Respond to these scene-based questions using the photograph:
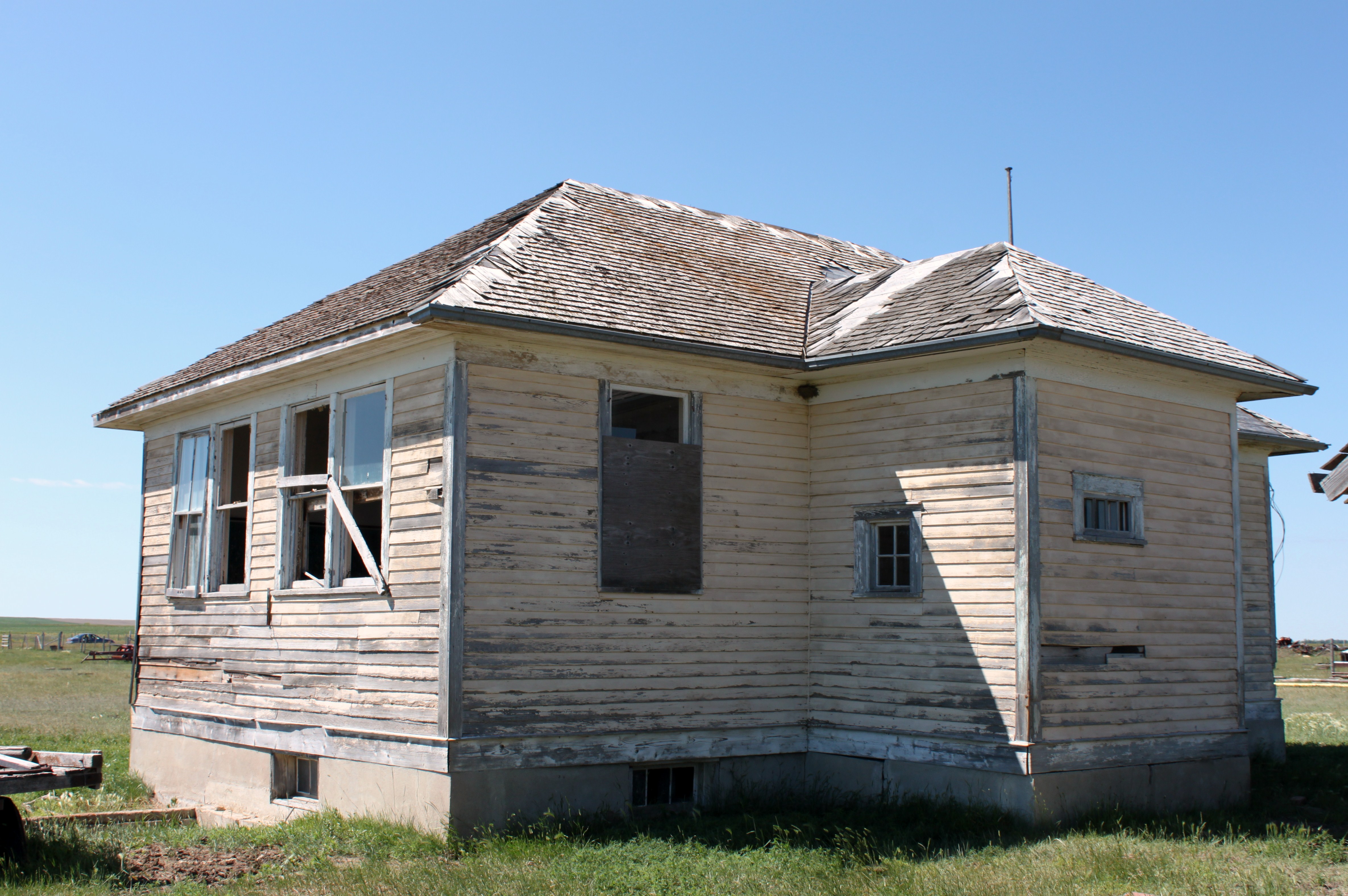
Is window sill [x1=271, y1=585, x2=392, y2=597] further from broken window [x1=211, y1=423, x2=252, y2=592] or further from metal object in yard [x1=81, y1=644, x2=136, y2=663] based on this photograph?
metal object in yard [x1=81, y1=644, x2=136, y2=663]

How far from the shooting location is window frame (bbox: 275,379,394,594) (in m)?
11.6

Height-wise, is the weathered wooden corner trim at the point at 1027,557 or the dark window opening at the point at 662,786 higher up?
the weathered wooden corner trim at the point at 1027,557

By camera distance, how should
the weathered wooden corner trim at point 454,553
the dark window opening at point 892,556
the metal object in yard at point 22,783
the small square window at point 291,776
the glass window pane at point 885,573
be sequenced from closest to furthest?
the metal object in yard at point 22,783, the weathered wooden corner trim at point 454,553, the dark window opening at point 892,556, the glass window pane at point 885,573, the small square window at point 291,776

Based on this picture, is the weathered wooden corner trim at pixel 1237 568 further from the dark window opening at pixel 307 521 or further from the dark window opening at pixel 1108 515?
the dark window opening at pixel 307 521

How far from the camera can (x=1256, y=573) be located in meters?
17.6

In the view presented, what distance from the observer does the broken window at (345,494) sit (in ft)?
38.9

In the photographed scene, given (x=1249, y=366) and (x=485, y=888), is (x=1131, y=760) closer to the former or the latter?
(x=1249, y=366)

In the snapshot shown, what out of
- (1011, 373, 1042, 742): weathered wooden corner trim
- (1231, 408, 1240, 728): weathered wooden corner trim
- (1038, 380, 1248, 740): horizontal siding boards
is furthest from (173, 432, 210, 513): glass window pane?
(1231, 408, 1240, 728): weathered wooden corner trim

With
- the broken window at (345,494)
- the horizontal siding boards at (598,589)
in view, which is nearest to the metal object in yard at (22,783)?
the broken window at (345,494)

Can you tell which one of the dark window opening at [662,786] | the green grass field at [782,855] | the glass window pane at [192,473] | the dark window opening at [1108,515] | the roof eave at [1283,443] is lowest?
the green grass field at [782,855]

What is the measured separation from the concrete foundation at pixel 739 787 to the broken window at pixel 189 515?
263cm

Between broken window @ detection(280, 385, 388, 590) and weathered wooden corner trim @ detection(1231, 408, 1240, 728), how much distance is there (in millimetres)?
8728

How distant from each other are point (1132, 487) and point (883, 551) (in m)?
2.48

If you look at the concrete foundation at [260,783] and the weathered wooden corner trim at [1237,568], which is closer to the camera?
the concrete foundation at [260,783]
